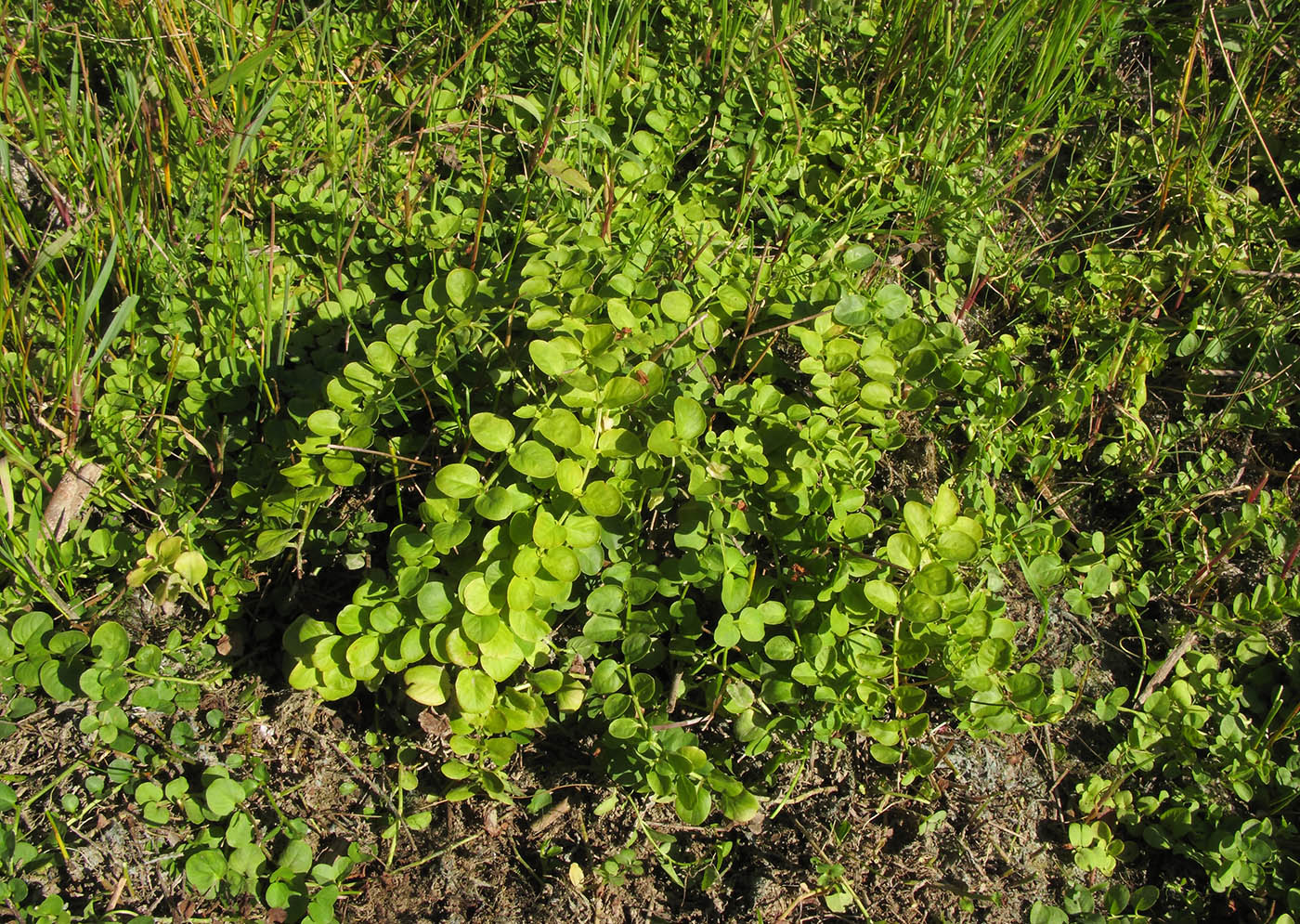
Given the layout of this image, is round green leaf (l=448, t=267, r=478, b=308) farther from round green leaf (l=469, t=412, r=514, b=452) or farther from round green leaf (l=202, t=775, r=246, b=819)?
round green leaf (l=202, t=775, r=246, b=819)

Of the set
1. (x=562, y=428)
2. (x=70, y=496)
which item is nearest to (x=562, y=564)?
(x=562, y=428)

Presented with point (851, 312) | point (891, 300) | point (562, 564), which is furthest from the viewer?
point (891, 300)

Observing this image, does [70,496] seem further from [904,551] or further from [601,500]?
[904,551]

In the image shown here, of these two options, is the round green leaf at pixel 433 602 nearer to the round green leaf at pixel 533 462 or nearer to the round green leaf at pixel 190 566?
the round green leaf at pixel 533 462

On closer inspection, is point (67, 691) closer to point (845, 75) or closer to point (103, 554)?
point (103, 554)

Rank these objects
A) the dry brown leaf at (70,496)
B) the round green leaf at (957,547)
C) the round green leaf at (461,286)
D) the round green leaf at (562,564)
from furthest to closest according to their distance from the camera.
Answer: the dry brown leaf at (70,496) < the round green leaf at (461,286) < the round green leaf at (957,547) < the round green leaf at (562,564)

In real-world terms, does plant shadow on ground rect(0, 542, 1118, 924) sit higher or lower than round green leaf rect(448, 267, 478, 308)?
lower

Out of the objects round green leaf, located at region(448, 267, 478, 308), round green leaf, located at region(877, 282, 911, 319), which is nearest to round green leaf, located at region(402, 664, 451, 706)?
round green leaf, located at region(448, 267, 478, 308)

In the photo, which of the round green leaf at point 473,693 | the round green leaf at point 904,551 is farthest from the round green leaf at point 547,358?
the round green leaf at point 904,551

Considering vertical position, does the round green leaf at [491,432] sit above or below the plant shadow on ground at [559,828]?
above

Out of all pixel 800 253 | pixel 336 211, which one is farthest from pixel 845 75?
pixel 336 211

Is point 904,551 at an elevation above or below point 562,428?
below

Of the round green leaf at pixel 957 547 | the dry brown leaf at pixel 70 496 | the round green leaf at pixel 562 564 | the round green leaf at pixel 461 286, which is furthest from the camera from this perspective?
the dry brown leaf at pixel 70 496

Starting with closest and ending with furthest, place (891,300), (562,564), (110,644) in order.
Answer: (562,564), (110,644), (891,300)
